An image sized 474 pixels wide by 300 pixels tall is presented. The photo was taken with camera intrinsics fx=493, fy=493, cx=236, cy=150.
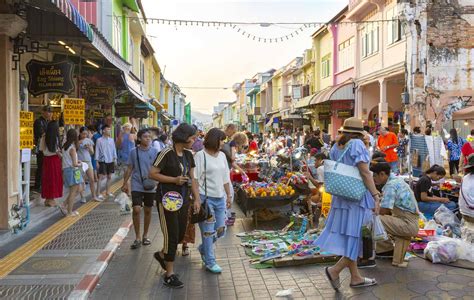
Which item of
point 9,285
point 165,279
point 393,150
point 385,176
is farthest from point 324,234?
point 393,150

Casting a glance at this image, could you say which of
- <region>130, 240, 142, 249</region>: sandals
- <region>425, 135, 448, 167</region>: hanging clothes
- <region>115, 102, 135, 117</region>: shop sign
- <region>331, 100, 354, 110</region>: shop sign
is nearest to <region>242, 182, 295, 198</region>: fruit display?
<region>130, 240, 142, 249</region>: sandals

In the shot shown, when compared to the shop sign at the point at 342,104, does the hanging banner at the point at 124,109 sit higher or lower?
lower

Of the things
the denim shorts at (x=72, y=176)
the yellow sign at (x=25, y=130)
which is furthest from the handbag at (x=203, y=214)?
the denim shorts at (x=72, y=176)

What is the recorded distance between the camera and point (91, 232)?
27.3 feet

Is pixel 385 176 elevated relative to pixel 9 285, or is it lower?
elevated

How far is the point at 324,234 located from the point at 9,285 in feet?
11.7

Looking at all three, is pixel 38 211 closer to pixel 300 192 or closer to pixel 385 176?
pixel 300 192

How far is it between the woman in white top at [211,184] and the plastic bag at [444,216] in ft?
12.7

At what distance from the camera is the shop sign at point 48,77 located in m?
9.42

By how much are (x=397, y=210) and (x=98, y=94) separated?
1147cm

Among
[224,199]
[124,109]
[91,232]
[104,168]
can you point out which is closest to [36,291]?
[224,199]

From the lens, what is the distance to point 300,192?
9.26 m

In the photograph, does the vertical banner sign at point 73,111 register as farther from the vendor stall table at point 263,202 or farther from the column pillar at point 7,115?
the vendor stall table at point 263,202

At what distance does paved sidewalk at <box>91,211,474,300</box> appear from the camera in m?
5.25
